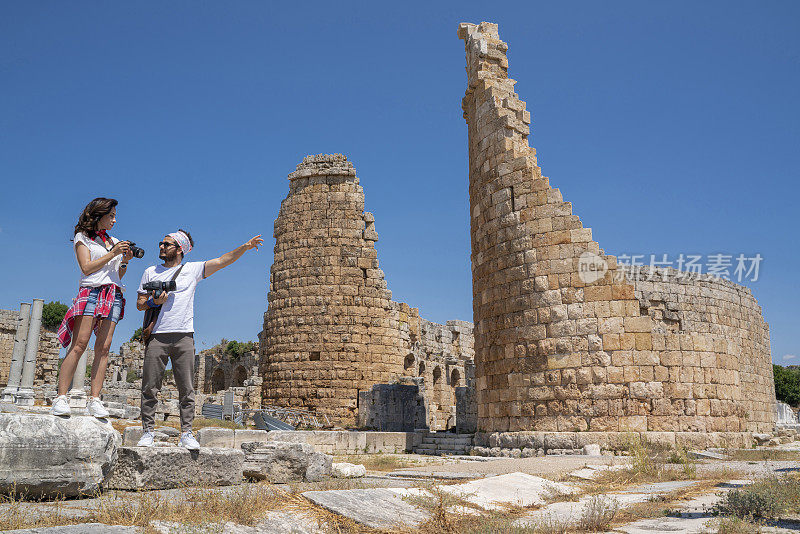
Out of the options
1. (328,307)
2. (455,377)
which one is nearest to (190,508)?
(328,307)

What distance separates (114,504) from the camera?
12.3 feet

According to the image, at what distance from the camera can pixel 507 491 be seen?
5312 mm

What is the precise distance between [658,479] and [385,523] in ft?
12.9

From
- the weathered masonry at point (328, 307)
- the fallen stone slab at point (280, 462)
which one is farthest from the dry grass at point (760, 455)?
the weathered masonry at point (328, 307)

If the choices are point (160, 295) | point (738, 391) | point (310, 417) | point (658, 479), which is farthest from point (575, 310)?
point (310, 417)

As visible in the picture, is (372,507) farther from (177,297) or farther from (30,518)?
(177,297)

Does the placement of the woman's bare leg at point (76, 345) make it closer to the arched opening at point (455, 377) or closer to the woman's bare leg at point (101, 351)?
the woman's bare leg at point (101, 351)

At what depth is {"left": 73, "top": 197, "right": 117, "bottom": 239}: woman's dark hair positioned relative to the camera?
532 centimetres

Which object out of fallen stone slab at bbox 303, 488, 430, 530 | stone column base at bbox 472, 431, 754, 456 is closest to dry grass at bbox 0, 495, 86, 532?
fallen stone slab at bbox 303, 488, 430, 530

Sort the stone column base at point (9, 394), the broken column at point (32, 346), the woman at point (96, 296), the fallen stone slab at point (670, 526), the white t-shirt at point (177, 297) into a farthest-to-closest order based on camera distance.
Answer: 1. the broken column at point (32, 346)
2. the stone column base at point (9, 394)
3. the white t-shirt at point (177, 297)
4. the woman at point (96, 296)
5. the fallen stone slab at point (670, 526)

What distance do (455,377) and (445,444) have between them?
32.6ft

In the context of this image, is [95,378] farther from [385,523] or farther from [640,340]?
[640,340]

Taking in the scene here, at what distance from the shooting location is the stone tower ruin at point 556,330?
399 inches

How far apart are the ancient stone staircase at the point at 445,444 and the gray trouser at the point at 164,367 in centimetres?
758
